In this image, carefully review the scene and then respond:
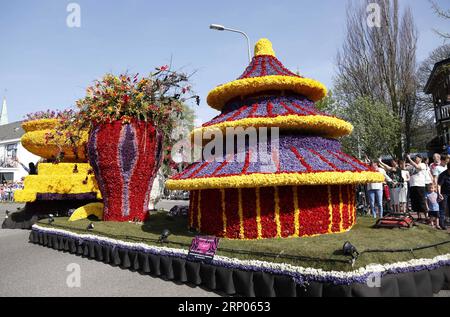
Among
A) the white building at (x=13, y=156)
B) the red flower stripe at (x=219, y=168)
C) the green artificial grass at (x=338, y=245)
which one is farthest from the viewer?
the white building at (x=13, y=156)

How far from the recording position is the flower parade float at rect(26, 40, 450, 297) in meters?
4.50

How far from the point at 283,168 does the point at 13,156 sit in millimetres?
55246

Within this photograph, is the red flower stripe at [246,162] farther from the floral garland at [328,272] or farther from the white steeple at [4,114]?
the white steeple at [4,114]

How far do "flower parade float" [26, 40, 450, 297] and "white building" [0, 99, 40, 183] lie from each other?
1882 inches

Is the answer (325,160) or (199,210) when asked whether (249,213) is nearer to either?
(199,210)

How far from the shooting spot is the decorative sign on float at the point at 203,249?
558 centimetres

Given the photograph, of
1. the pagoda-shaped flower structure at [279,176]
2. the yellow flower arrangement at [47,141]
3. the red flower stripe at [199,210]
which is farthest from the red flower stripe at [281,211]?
the yellow flower arrangement at [47,141]

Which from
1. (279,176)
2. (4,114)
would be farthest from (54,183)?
(4,114)

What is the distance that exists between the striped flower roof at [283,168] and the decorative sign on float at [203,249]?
3.24 ft

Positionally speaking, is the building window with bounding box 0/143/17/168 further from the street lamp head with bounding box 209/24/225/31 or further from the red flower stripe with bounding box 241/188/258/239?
the red flower stripe with bounding box 241/188/258/239

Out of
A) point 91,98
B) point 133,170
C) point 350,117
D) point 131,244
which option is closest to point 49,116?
point 91,98

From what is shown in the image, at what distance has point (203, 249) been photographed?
571 cm

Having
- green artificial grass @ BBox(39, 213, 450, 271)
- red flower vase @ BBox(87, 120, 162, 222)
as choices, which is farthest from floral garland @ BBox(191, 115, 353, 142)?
red flower vase @ BBox(87, 120, 162, 222)

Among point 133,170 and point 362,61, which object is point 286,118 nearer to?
point 133,170
